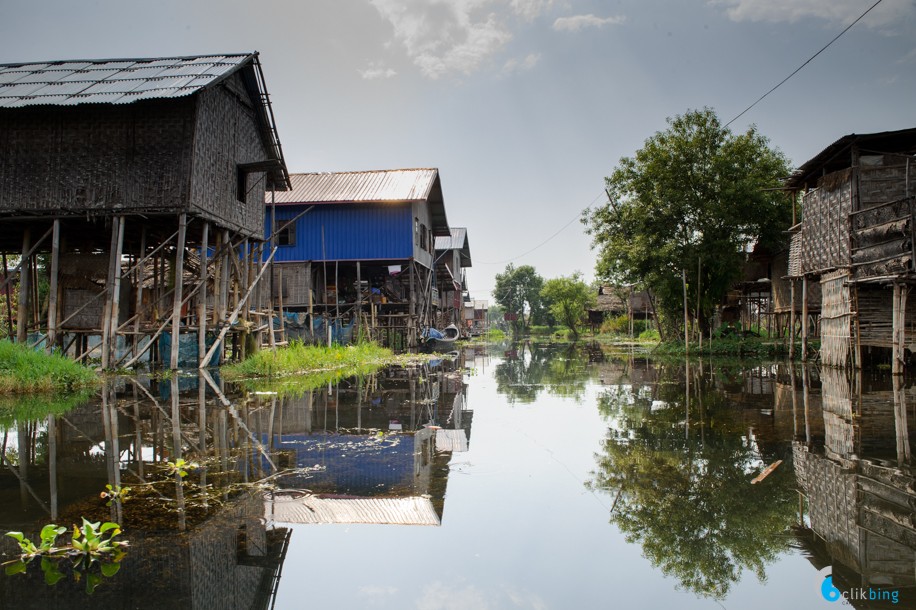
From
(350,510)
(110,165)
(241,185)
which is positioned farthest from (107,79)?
(350,510)

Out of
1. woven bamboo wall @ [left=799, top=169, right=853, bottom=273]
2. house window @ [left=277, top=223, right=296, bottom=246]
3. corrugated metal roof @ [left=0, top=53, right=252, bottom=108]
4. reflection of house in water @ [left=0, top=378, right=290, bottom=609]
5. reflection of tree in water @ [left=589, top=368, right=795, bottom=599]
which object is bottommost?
reflection of tree in water @ [left=589, top=368, right=795, bottom=599]

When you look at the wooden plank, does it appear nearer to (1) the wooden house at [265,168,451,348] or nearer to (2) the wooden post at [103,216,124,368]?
(2) the wooden post at [103,216,124,368]

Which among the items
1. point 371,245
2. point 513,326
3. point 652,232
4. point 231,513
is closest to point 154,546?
point 231,513

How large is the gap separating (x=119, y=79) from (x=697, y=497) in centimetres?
1415

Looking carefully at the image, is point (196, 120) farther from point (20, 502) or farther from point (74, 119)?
point (20, 502)

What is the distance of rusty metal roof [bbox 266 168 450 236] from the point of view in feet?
74.7

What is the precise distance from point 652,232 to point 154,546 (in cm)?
2267

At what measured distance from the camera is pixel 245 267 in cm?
1598

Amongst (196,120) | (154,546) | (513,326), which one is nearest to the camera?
(154,546)

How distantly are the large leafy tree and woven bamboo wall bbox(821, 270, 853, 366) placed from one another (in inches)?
263

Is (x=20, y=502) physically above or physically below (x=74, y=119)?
below

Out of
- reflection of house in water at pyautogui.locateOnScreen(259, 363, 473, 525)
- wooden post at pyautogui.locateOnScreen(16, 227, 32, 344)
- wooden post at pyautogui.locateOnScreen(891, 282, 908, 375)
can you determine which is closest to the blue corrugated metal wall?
wooden post at pyautogui.locateOnScreen(16, 227, 32, 344)

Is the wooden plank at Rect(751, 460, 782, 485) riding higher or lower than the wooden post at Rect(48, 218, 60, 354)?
lower

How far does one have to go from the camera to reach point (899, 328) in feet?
40.1
